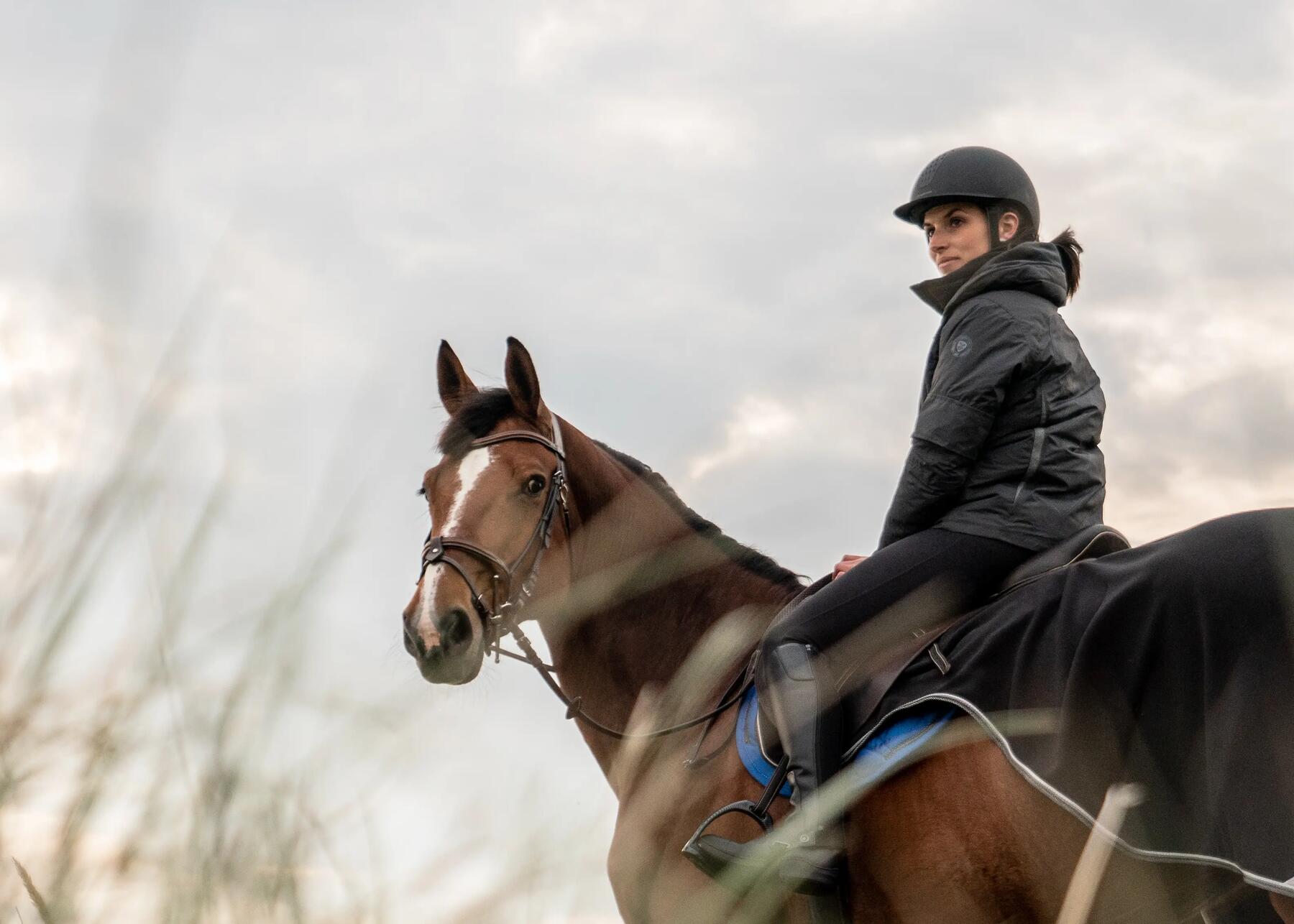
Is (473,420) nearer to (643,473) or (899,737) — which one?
(643,473)

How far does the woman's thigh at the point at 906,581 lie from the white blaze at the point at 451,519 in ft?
4.61

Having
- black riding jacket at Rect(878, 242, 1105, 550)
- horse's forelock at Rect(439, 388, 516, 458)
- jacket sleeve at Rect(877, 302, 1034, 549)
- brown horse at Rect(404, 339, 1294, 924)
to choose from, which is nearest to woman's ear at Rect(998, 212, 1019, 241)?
black riding jacket at Rect(878, 242, 1105, 550)

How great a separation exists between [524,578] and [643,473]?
0.94 meters

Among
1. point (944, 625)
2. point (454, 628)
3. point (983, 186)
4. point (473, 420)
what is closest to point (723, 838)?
point (944, 625)

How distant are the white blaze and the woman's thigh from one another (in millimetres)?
1404

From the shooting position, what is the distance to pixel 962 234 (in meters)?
4.90

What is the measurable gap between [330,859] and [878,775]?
108 inches

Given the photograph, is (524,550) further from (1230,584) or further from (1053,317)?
(1230,584)

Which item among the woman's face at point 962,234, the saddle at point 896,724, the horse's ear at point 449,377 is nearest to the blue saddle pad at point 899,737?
the saddle at point 896,724

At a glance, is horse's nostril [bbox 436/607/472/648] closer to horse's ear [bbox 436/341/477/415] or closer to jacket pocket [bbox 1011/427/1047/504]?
horse's ear [bbox 436/341/477/415]

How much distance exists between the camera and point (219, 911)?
1.53 m

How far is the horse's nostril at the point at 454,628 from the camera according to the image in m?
4.78

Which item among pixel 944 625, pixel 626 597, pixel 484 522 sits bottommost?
pixel 944 625

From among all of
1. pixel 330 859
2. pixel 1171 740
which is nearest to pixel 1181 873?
pixel 1171 740
